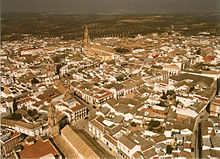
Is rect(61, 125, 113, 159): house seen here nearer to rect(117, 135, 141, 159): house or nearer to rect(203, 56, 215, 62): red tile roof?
rect(117, 135, 141, 159): house

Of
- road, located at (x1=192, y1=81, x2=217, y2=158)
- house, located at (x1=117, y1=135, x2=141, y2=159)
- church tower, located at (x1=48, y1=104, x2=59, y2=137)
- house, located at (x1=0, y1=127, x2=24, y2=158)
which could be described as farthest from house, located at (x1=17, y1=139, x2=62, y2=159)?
road, located at (x1=192, y1=81, x2=217, y2=158)

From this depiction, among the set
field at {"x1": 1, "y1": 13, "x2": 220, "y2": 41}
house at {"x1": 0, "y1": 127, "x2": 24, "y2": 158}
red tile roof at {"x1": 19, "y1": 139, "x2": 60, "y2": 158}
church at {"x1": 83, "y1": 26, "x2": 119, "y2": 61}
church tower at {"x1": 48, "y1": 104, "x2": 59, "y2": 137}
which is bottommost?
house at {"x1": 0, "y1": 127, "x2": 24, "y2": 158}

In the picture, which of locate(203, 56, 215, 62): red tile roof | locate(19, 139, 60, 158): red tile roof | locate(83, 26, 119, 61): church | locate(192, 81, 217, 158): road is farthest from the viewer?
locate(83, 26, 119, 61): church

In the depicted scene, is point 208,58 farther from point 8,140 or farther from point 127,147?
point 8,140

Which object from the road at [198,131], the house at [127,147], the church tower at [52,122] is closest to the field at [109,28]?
the road at [198,131]

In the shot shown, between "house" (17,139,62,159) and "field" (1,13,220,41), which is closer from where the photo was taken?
"house" (17,139,62,159)

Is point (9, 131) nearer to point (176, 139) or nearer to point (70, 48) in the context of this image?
point (176, 139)

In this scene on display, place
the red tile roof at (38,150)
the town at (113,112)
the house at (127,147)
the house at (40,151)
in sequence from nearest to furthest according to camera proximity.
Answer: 1. the house at (40,151)
2. the red tile roof at (38,150)
3. the house at (127,147)
4. the town at (113,112)

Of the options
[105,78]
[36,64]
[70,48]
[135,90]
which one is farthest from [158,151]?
[70,48]

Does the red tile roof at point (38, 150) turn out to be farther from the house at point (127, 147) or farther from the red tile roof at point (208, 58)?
the red tile roof at point (208, 58)
